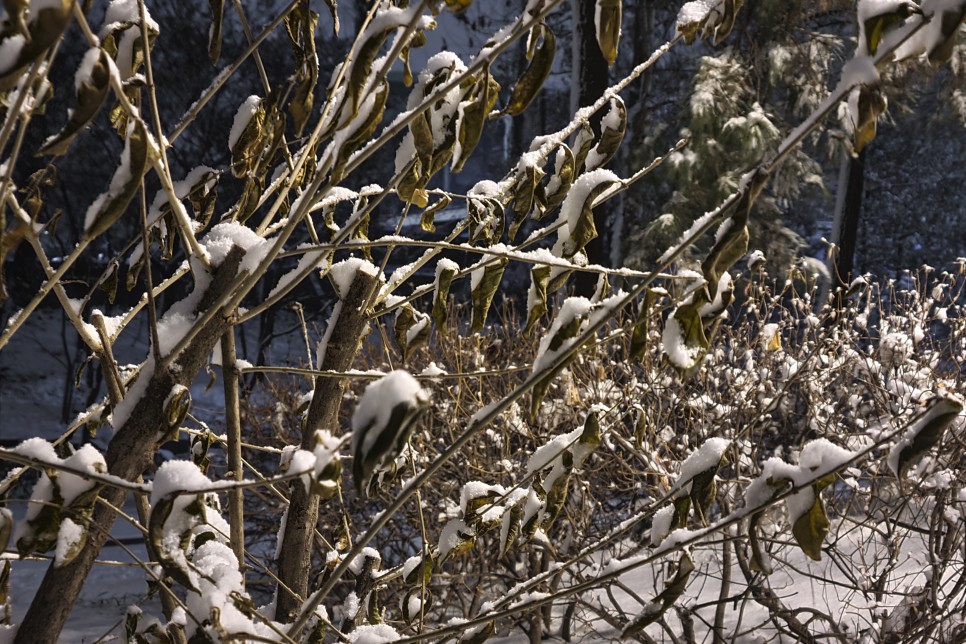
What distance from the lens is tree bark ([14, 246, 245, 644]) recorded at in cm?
100

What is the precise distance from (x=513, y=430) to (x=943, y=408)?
13.1 feet

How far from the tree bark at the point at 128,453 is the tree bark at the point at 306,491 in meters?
0.25

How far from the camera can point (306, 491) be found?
129 cm

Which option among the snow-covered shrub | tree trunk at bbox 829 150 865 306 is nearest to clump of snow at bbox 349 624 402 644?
the snow-covered shrub

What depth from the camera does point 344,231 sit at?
106 cm

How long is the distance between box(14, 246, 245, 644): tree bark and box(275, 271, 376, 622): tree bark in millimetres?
254

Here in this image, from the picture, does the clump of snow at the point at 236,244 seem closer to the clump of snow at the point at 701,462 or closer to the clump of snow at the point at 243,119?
the clump of snow at the point at 243,119

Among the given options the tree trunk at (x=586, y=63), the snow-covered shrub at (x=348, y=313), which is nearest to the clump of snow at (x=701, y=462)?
the snow-covered shrub at (x=348, y=313)

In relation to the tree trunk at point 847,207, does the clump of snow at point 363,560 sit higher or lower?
lower

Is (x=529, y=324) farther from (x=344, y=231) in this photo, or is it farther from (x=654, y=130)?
(x=654, y=130)

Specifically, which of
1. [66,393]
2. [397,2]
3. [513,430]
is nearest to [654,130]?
[513,430]

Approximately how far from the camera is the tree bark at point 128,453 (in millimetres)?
1000

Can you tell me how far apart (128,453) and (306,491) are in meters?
0.33

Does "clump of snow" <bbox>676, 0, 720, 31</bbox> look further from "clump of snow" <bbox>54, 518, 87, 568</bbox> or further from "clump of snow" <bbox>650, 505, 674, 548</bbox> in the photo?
"clump of snow" <bbox>54, 518, 87, 568</bbox>
